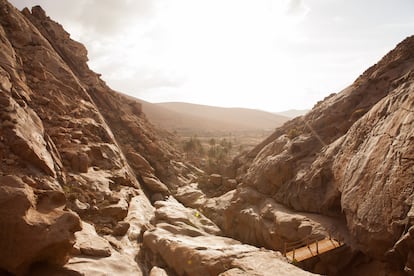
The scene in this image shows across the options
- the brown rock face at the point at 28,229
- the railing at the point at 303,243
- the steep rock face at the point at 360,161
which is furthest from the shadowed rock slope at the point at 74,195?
the steep rock face at the point at 360,161

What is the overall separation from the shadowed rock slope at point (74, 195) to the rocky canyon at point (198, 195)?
0.16ft

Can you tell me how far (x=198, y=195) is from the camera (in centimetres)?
2248

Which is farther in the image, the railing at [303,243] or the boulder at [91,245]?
the railing at [303,243]

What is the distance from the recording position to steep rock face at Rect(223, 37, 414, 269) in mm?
7875

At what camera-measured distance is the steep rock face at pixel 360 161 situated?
310 inches

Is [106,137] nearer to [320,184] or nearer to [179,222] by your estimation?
[179,222]

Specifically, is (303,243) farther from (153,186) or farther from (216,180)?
(216,180)

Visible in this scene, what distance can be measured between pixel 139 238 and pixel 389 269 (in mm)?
9813

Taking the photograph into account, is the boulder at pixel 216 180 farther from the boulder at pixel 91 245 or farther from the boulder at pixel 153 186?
the boulder at pixel 91 245

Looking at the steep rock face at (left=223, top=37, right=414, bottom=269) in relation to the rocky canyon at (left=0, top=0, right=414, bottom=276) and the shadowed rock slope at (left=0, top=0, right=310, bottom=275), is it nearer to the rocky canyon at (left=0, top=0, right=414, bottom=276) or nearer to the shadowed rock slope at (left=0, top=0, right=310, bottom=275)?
the rocky canyon at (left=0, top=0, right=414, bottom=276)

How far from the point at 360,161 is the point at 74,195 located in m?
11.7

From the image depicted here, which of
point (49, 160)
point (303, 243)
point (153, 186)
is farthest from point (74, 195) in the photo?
point (303, 243)

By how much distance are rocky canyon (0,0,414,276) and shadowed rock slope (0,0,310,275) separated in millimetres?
50

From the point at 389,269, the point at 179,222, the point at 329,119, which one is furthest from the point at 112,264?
the point at 329,119
